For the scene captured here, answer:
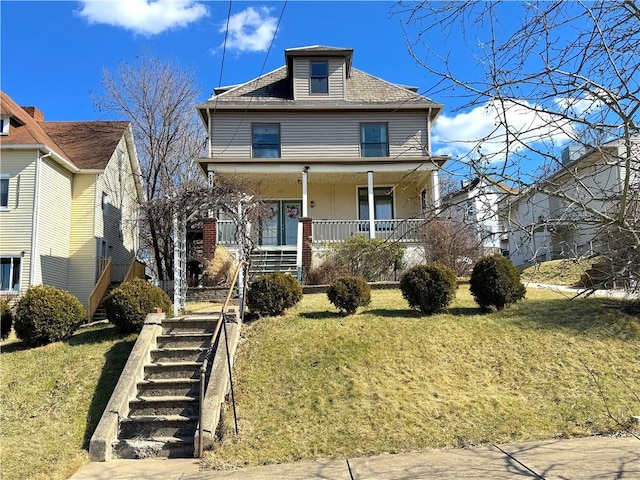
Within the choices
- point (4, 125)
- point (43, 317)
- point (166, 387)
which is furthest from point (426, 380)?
point (4, 125)

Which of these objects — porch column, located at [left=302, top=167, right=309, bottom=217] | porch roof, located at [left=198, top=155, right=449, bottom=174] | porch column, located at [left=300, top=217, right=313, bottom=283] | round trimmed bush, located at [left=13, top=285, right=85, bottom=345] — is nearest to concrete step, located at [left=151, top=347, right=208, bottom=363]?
round trimmed bush, located at [left=13, top=285, right=85, bottom=345]

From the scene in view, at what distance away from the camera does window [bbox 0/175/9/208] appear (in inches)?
703

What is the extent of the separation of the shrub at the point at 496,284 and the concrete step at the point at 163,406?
5918 mm

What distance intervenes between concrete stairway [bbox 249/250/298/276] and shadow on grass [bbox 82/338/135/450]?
24.9 feet

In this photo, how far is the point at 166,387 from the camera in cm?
786

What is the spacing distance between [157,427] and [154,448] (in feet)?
1.18

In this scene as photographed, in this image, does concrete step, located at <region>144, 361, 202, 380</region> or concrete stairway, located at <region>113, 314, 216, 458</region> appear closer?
concrete stairway, located at <region>113, 314, 216, 458</region>

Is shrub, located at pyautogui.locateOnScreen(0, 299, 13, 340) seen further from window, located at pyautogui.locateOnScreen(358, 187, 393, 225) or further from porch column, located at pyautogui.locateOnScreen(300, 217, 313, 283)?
window, located at pyautogui.locateOnScreen(358, 187, 393, 225)

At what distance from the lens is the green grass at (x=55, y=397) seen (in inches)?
251

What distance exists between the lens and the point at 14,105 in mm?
20750

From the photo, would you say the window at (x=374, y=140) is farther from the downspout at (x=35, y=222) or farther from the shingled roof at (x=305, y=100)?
the downspout at (x=35, y=222)

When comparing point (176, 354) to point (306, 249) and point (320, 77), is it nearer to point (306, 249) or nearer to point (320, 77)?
point (306, 249)

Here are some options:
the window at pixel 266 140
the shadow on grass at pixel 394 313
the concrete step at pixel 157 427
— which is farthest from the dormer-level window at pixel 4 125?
the concrete step at pixel 157 427

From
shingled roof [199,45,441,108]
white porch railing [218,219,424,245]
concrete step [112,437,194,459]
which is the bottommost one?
concrete step [112,437,194,459]
